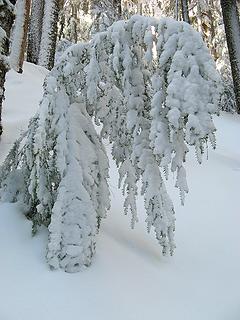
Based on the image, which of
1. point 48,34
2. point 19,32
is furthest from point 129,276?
point 48,34

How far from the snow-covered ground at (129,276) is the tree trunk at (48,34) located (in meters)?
5.91

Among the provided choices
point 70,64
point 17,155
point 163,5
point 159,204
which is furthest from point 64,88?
point 163,5

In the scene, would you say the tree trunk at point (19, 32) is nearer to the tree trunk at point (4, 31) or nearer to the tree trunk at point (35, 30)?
the tree trunk at point (35, 30)

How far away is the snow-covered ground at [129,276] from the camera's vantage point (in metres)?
2.68

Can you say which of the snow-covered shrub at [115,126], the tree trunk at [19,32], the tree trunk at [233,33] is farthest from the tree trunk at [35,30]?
the snow-covered shrub at [115,126]

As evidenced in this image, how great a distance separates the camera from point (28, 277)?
2838mm

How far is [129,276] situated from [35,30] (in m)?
9.27

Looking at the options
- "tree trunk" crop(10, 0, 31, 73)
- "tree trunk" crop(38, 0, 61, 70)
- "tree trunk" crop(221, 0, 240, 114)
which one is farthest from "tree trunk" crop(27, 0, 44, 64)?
"tree trunk" crop(221, 0, 240, 114)

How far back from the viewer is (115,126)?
336cm

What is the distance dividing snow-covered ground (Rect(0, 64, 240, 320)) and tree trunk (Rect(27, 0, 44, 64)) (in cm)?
685

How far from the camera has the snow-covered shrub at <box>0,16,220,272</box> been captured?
2.72m

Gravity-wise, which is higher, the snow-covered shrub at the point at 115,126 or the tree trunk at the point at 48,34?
the tree trunk at the point at 48,34

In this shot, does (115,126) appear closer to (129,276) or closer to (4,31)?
(129,276)

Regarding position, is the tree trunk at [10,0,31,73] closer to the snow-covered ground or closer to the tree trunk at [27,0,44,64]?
the tree trunk at [27,0,44,64]
